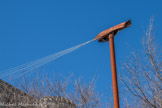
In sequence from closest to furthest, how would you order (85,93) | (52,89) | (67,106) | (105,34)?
(105,34) < (67,106) < (85,93) < (52,89)

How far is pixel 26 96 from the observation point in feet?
34.1

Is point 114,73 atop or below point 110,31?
below

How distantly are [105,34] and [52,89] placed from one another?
720 cm

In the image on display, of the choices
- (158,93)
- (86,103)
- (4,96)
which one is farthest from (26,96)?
Answer: (158,93)

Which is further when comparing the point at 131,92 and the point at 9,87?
the point at 9,87

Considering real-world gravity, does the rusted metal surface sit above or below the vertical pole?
above

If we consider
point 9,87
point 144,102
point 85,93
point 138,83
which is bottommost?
point 144,102

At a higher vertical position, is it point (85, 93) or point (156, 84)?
point (85, 93)

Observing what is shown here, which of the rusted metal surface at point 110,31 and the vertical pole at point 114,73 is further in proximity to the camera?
the rusted metal surface at point 110,31

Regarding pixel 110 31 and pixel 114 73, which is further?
pixel 110 31

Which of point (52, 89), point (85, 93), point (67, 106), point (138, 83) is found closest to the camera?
point (138, 83)

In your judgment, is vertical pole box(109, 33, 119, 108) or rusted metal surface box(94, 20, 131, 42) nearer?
vertical pole box(109, 33, 119, 108)

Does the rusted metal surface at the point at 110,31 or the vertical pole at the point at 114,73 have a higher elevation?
the rusted metal surface at the point at 110,31

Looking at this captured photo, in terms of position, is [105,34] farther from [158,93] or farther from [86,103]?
[86,103]
